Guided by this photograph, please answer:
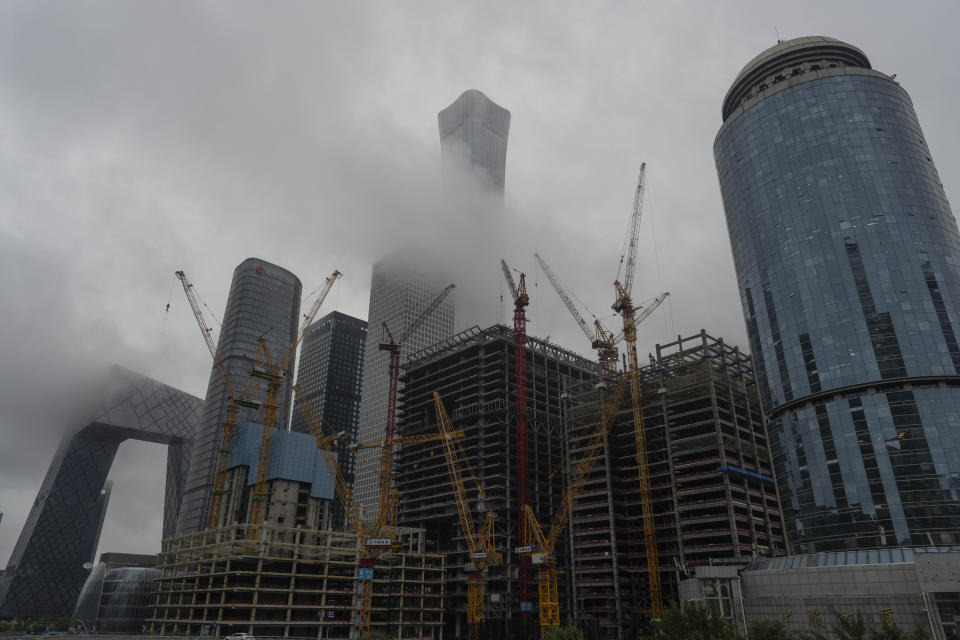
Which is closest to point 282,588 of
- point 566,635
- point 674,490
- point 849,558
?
point 566,635

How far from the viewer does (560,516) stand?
177 meters

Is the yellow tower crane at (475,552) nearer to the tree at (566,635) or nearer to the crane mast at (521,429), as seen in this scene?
the crane mast at (521,429)

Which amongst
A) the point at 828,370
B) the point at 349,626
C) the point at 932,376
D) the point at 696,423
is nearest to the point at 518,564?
the point at 349,626

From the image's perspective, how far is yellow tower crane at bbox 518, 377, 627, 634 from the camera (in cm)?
14800

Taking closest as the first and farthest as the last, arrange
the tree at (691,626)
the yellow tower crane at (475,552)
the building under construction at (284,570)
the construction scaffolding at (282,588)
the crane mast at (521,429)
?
the tree at (691,626) → the construction scaffolding at (282,588) → the building under construction at (284,570) → the yellow tower crane at (475,552) → the crane mast at (521,429)

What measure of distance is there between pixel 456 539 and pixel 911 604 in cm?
12786

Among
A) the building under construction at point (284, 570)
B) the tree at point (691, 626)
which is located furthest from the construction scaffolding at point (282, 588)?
the tree at point (691, 626)

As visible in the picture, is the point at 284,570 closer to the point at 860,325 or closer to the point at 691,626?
the point at 691,626

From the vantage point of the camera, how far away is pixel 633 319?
7042 inches

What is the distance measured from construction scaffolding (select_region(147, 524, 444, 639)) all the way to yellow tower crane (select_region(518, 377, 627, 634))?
3682cm

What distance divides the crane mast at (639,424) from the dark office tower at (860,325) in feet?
135

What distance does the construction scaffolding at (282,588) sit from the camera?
146 meters

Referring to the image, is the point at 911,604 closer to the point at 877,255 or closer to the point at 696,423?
the point at 696,423

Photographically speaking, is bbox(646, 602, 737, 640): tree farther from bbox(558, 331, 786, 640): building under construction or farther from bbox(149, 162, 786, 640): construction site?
bbox(558, 331, 786, 640): building under construction
